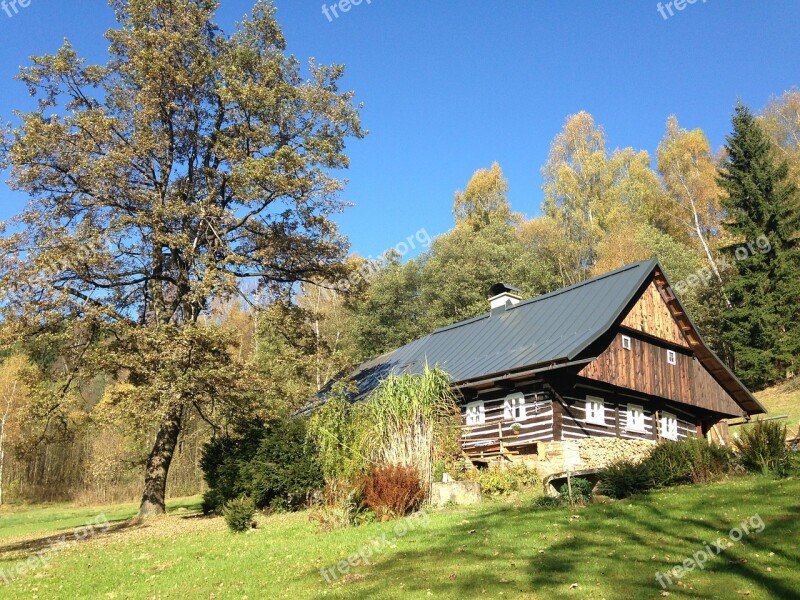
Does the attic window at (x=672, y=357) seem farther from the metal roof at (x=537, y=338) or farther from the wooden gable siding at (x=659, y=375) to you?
the metal roof at (x=537, y=338)

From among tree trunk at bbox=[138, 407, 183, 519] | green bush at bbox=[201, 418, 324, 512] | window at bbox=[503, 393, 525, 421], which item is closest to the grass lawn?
green bush at bbox=[201, 418, 324, 512]

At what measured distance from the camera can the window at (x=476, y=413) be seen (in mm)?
22219

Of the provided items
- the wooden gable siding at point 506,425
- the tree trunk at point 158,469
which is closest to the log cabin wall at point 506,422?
the wooden gable siding at point 506,425

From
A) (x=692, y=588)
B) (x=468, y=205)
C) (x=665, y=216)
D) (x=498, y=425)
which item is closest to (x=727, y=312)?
(x=665, y=216)

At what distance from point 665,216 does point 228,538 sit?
137 feet

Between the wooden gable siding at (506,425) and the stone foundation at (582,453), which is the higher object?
the wooden gable siding at (506,425)

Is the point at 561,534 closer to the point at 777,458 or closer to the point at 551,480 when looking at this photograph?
the point at 551,480

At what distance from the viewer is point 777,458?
42.0 ft

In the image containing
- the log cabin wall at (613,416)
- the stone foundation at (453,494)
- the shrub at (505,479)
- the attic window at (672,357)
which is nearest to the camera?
the stone foundation at (453,494)

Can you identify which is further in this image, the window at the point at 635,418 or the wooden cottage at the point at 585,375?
the window at the point at 635,418

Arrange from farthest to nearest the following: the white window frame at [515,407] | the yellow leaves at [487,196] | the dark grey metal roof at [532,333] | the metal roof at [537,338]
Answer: the yellow leaves at [487,196] < the white window frame at [515,407] < the dark grey metal roof at [532,333] < the metal roof at [537,338]

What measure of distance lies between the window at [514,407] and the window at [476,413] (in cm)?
106

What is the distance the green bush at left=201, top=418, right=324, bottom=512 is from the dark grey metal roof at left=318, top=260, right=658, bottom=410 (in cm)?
385

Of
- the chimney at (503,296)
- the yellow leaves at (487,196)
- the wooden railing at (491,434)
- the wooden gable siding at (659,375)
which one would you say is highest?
the yellow leaves at (487,196)
